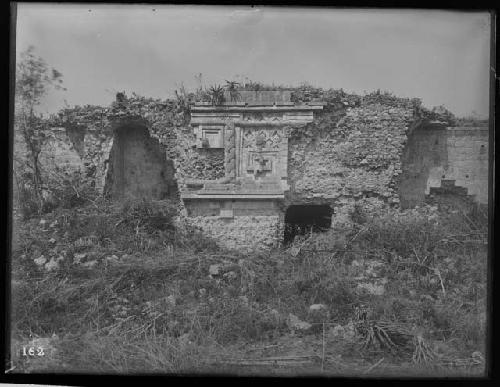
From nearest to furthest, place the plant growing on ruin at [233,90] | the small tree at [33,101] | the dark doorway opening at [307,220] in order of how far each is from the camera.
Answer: the small tree at [33,101], the plant growing on ruin at [233,90], the dark doorway opening at [307,220]

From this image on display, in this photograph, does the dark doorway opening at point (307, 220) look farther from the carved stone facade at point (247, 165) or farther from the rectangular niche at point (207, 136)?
the rectangular niche at point (207, 136)

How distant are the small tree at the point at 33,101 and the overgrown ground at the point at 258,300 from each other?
0.59 m

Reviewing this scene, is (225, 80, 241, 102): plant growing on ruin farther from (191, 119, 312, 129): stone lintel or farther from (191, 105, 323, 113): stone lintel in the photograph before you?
(191, 119, 312, 129): stone lintel

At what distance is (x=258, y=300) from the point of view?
22.7ft

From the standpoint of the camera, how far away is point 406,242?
7.09 m

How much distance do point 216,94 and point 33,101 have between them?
2024 millimetres

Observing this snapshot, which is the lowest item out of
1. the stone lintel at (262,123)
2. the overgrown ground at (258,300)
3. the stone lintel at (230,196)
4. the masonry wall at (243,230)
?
the overgrown ground at (258,300)

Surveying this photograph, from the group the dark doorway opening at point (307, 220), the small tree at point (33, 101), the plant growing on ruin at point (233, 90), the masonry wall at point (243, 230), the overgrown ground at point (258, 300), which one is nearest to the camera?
the overgrown ground at point (258, 300)

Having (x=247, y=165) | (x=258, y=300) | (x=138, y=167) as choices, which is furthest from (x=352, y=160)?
(x=138, y=167)

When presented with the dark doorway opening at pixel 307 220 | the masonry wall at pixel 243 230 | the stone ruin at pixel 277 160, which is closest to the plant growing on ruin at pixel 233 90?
the stone ruin at pixel 277 160

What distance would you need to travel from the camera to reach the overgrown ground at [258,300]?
22.1 ft

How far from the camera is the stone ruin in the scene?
7203 millimetres

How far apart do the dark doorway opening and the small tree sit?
2825 mm

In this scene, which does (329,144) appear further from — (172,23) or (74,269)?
(74,269)
